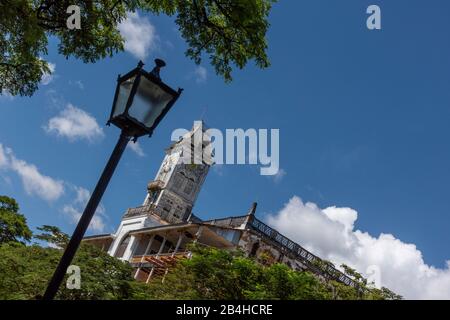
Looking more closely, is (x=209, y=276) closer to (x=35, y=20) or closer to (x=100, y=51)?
(x=100, y=51)

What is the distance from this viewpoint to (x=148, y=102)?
3924mm

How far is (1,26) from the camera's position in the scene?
847 centimetres

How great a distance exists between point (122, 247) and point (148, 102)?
33.5 m

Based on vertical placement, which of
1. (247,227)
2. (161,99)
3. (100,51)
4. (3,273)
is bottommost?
(3,273)

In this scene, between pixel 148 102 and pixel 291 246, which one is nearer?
pixel 148 102

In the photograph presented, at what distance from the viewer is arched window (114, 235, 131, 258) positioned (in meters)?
34.7

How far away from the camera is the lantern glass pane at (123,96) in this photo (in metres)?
3.88

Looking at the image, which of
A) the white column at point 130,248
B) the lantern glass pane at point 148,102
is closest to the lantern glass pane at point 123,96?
the lantern glass pane at point 148,102

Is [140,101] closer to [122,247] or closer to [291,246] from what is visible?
[291,246]

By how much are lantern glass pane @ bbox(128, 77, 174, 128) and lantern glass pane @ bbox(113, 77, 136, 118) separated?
0.11m

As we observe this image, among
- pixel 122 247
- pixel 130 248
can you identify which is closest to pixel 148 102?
pixel 130 248

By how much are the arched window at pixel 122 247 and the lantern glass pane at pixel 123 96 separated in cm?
3220

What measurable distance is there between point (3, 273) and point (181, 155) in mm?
27453
